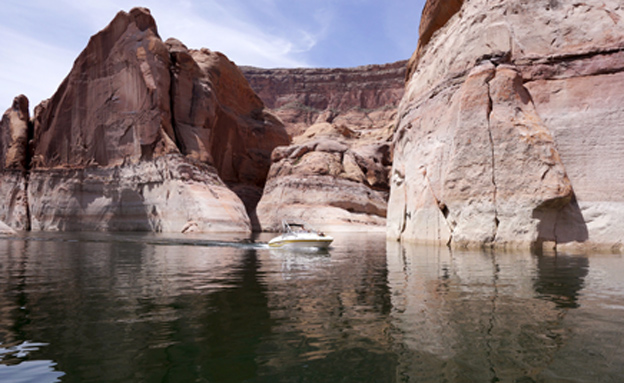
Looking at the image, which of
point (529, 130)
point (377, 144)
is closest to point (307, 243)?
point (529, 130)

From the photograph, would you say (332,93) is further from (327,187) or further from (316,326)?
(316,326)

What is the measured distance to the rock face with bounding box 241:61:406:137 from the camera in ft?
372

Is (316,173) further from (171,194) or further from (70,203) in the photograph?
(70,203)

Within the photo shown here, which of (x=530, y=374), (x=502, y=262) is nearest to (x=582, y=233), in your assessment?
(x=502, y=262)

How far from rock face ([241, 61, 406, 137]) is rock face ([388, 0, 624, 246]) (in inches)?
3328

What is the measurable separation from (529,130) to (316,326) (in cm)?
1676

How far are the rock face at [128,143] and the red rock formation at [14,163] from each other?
461 millimetres

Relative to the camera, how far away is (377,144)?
64438 millimetres

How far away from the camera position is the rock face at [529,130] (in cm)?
1825

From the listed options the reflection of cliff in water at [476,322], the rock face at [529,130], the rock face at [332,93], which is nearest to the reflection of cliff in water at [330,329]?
the reflection of cliff in water at [476,322]

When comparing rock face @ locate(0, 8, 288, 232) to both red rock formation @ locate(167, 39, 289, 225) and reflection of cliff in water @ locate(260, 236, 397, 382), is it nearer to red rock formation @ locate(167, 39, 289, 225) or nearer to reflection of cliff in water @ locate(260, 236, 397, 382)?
red rock formation @ locate(167, 39, 289, 225)

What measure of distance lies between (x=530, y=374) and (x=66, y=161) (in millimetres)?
62739

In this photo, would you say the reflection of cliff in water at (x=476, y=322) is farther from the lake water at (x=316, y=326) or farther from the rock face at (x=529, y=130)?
the rock face at (x=529, y=130)

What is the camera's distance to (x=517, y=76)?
67.1 ft
